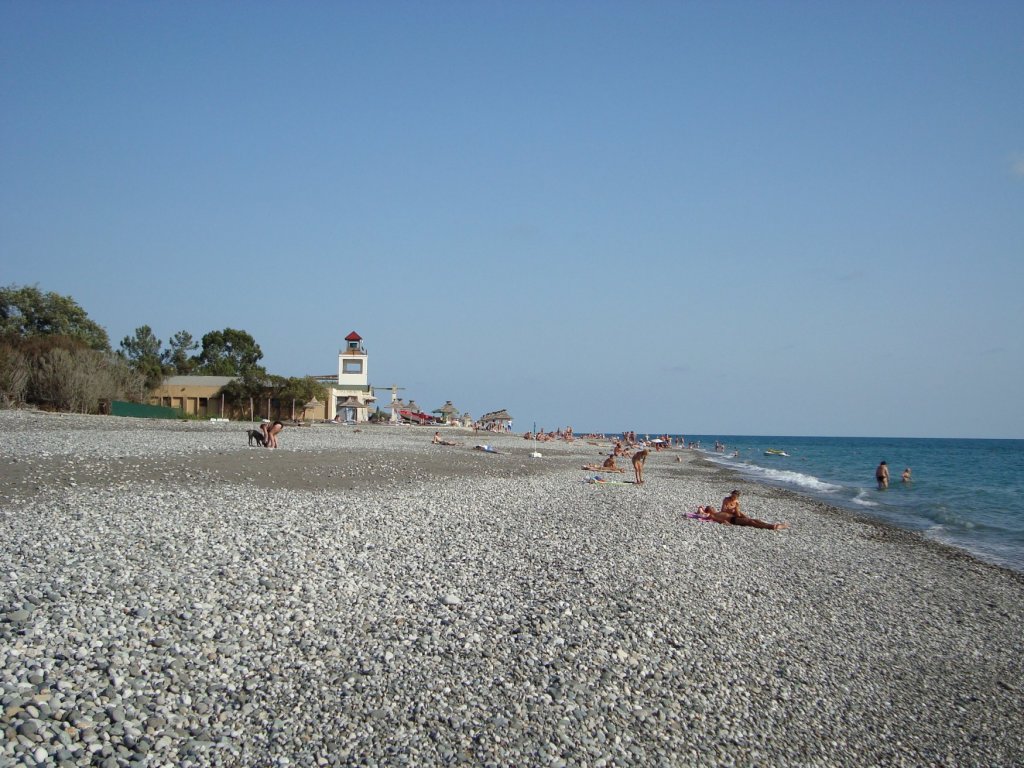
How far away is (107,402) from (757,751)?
166 feet

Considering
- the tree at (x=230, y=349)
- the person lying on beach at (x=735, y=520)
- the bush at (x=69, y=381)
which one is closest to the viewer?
the person lying on beach at (x=735, y=520)

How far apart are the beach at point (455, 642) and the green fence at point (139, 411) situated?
36.6 meters

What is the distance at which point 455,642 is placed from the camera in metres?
7.10

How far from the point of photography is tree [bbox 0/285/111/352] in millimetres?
59062

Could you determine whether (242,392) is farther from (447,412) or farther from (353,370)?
(447,412)

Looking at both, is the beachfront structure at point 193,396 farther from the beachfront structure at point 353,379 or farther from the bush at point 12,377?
the bush at point 12,377

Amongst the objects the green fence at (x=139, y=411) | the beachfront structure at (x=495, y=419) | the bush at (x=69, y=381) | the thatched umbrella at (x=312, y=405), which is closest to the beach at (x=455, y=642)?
the bush at (x=69, y=381)

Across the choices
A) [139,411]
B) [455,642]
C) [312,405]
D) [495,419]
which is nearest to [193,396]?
[312,405]

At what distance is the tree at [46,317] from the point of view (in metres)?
59.1

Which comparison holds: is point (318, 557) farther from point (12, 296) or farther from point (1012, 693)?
point (12, 296)

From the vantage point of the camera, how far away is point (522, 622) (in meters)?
7.82

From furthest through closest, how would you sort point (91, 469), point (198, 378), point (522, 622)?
point (198, 378) < point (91, 469) < point (522, 622)

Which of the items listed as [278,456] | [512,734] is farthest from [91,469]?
[512,734]

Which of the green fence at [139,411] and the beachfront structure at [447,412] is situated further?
the beachfront structure at [447,412]
